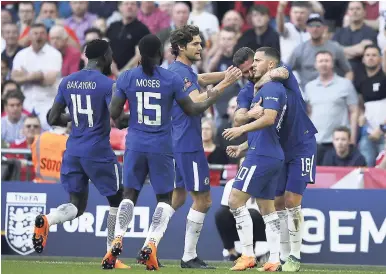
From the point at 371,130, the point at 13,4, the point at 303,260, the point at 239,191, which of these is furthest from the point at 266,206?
the point at 13,4

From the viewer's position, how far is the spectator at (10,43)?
21734 mm

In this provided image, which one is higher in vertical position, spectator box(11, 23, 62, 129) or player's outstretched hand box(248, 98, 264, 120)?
spectator box(11, 23, 62, 129)

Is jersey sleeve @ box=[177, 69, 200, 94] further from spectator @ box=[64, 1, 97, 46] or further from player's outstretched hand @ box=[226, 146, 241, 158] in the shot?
spectator @ box=[64, 1, 97, 46]

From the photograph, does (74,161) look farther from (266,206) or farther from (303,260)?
(303,260)

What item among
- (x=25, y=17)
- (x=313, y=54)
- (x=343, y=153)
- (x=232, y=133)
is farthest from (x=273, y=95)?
(x=25, y=17)

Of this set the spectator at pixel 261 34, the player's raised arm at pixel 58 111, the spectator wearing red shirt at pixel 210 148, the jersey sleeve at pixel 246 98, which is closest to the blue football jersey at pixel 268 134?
the jersey sleeve at pixel 246 98

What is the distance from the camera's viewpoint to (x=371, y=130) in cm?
1872

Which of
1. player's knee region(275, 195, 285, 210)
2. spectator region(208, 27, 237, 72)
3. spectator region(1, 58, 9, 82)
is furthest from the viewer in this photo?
spectator region(1, 58, 9, 82)

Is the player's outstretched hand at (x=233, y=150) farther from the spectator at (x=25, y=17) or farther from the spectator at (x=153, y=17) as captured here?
the spectator at (x=25, y=17)

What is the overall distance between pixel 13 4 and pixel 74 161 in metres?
10.2

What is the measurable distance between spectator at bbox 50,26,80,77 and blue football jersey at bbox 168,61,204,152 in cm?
768

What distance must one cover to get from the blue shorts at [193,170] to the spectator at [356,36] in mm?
6657

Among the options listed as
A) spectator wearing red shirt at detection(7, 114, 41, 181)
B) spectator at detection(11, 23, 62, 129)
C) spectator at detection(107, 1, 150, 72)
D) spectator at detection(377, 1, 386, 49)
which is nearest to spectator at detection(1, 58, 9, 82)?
spectator at detection(11, 23, 62, 129)

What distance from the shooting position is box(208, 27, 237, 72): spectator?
66.1 feet
